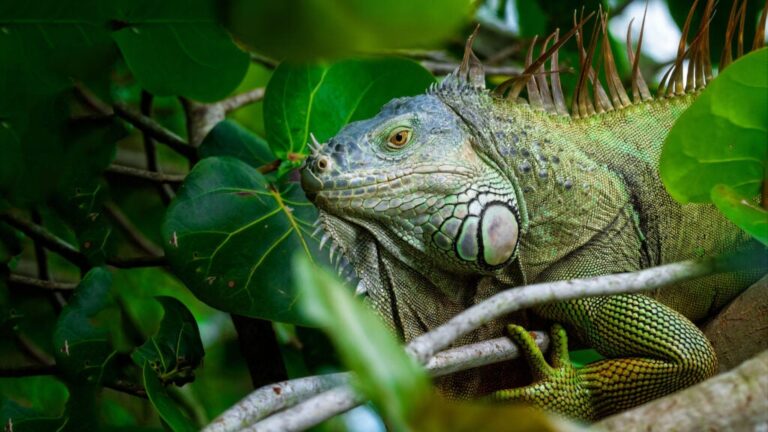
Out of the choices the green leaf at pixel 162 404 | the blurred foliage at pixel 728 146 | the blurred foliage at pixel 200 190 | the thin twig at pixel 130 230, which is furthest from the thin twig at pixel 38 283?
the blurred foliage at pixel 728 146

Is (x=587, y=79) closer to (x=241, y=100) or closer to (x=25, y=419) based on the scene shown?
(x=241, y=100)

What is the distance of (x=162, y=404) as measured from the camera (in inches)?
94.0

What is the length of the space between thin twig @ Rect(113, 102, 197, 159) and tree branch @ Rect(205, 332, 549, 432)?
157cm

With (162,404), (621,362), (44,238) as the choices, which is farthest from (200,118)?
(621,362)

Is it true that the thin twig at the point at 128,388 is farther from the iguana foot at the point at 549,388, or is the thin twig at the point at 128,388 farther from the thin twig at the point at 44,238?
the iguana foot at the point at 549,388

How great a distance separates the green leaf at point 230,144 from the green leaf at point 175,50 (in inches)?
22.1

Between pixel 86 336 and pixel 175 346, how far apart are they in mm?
289

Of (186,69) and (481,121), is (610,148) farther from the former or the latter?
(186,69)

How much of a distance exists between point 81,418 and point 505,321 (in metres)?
1.41

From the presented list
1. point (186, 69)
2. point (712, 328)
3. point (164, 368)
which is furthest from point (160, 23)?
point (712, 328)

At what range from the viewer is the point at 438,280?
8.44 ft

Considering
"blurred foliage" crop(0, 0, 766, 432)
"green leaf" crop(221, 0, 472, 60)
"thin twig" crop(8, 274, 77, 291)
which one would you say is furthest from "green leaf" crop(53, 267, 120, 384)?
"green leaf" crop(221, 0, 472, 60)

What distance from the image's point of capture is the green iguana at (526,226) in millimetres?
2396

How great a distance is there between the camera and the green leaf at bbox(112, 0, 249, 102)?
76.6 inches
